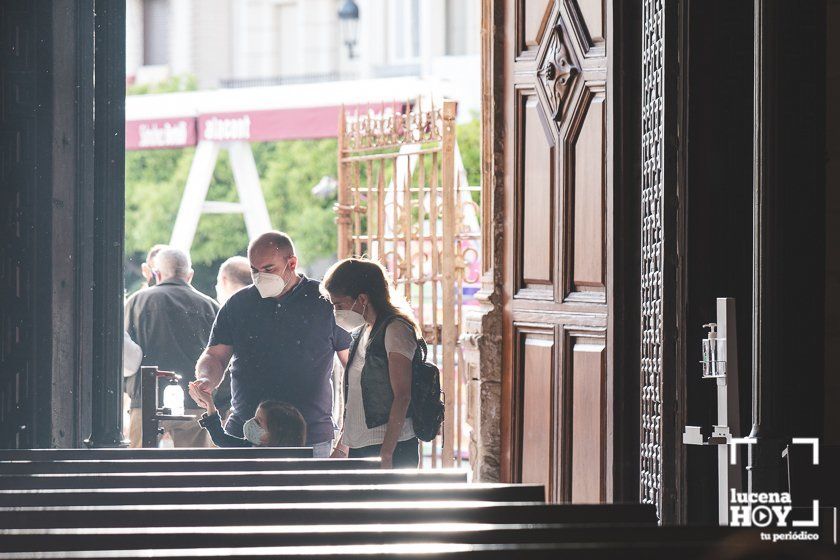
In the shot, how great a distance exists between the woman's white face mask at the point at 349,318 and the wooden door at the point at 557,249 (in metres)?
0.70

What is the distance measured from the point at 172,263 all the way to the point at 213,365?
5.62 feet

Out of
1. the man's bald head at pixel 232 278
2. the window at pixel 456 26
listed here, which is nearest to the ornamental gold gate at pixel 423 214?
the man's bald head at pixel 232 278

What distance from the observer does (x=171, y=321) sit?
6781mm

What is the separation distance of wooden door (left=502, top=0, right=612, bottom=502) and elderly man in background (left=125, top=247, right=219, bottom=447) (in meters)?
2.20

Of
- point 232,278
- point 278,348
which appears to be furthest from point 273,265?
point 232,278

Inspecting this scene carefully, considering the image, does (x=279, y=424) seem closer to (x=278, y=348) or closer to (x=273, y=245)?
(x=278, y=348)

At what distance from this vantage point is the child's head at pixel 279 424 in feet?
15.9

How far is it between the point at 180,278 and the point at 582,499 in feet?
9.90

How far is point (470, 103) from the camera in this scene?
62.6ft

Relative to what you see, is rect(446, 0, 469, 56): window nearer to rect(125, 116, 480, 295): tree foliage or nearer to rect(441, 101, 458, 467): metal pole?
rect(125, 116, 480, 295): tree foliage

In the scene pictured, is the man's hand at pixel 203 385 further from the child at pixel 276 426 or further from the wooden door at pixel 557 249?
the wooden door at pixel 557 249
